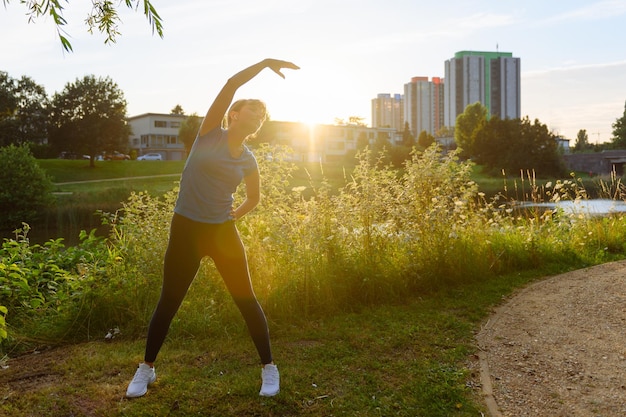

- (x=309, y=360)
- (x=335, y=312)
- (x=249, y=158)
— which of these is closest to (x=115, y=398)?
(x=309, y=360)

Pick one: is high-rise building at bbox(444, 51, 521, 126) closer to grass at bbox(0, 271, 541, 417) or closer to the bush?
the bush

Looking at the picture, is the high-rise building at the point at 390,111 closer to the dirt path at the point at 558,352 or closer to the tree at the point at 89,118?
the tree at the point at 89,118

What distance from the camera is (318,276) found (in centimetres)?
582

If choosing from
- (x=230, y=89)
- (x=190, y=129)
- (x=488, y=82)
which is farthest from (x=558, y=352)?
(x=488, y=82)

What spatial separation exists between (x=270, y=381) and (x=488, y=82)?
415 ft

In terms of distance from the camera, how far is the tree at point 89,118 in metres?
42.6

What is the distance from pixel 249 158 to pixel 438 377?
2.10 meters

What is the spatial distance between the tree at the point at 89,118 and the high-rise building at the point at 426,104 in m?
111

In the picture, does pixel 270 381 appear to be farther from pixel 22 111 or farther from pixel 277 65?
pixel 22 111

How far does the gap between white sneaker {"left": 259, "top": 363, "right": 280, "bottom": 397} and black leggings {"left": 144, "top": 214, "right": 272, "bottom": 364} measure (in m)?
0.07

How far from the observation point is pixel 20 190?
2458 centimetres

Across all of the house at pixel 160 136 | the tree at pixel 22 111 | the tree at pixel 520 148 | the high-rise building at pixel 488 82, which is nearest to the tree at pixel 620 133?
the tree at pixel 520 148

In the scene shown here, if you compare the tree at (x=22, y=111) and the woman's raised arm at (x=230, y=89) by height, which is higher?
the tree at (x=22, y=111)

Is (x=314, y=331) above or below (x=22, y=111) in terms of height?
below
